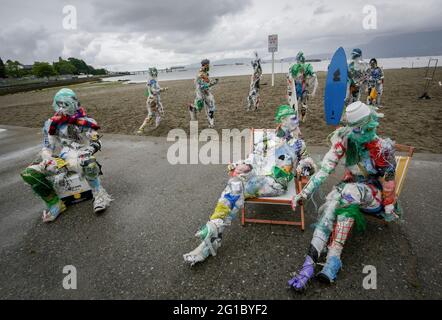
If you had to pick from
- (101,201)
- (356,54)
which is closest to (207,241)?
(101,201)

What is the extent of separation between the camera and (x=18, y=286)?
271 centimetres

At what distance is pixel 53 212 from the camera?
388cm

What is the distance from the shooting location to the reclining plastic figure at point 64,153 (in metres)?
3.67

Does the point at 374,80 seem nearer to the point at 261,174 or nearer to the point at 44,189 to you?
the point at 261,174

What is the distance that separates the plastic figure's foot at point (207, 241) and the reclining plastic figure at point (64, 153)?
6.76 ft

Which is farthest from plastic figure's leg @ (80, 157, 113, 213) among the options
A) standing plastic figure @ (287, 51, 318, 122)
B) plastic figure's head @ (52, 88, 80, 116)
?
standing plastic figure @ (287, 51, 318, 122)

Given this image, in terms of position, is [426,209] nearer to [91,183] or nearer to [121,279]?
[121,279]

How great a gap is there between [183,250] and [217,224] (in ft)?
2.22

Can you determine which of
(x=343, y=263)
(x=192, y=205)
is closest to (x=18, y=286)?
(x=192, y=205)

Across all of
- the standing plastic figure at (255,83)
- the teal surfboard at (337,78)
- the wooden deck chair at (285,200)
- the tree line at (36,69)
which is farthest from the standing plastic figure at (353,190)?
the tree line at (36,69)

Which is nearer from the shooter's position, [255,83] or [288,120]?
[288,120]

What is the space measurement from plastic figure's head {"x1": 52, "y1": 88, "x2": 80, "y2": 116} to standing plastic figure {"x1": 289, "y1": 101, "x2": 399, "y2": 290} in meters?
3.57
